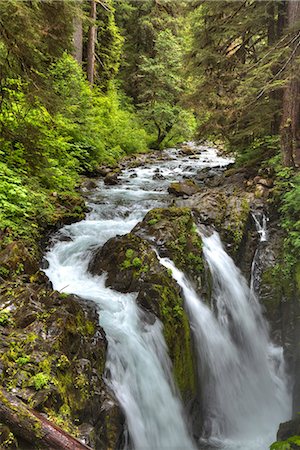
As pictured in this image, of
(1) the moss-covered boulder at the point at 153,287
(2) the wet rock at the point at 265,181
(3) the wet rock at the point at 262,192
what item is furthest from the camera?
(2) the wet rock at the point at 265,181

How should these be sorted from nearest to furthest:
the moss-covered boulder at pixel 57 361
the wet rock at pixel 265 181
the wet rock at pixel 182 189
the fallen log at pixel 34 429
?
the fallen log at pixel 34 429 < the moss-covered boulder at pixel 57 361 < the wet rock at pixel 265 181 < the wet rock at pixel 182 189

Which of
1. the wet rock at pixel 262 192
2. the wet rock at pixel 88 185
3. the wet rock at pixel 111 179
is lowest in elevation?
the wet rock at pixel 262 192

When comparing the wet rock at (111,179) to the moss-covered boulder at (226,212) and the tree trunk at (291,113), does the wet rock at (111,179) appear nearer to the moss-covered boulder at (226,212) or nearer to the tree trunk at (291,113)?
the moss-covered boulder at (226,212)

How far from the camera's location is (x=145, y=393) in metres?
5.13

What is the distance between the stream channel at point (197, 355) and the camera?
5148 mm

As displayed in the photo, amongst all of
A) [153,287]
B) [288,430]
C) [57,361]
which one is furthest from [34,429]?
[288,430]

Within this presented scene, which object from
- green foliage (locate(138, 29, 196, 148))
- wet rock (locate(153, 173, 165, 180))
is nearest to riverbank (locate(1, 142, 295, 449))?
wet rock (locate(153, 173, 165, 180))

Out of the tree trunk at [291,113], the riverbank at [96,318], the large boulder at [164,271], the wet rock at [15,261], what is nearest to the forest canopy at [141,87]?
the tree trunk at [291,113]

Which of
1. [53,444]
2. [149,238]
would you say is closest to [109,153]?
[149,238]

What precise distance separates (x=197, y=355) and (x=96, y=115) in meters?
14.2

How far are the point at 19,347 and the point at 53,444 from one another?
1.31m

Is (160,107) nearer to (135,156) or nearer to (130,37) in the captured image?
(135,156)

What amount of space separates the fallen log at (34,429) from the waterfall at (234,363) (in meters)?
3.86

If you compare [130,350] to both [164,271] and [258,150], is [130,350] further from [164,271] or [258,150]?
[258,150]
